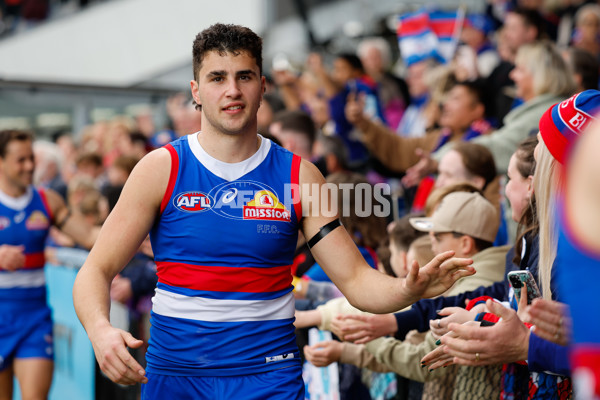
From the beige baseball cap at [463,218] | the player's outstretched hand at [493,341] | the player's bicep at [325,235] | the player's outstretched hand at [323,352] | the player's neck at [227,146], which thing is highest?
the player's neck at [227,146]

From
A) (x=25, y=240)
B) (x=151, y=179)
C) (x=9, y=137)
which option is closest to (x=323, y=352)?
(x=151, y=179)

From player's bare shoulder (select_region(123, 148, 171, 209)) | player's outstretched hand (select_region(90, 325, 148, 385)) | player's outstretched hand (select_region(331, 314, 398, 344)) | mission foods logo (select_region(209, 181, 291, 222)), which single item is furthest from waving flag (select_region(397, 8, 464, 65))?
player's outstretched hand (select_region(90, 325, 148, 385))

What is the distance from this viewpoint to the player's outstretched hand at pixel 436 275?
3014mm

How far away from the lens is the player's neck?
11.2ft

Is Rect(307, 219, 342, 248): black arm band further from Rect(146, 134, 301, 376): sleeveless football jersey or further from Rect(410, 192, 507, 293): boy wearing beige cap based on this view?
Rect(410, 192, 507, 293): boy wearing beige cap

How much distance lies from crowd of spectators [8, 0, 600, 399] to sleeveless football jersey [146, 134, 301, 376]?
1.92ft

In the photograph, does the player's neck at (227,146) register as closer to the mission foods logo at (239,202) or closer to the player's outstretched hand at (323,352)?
the mission foods logo at (239,202)

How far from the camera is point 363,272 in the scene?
131 inches

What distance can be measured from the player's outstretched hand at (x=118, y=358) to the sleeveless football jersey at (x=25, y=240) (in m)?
3.39

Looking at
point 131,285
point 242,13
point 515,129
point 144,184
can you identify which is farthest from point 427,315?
point 242,13

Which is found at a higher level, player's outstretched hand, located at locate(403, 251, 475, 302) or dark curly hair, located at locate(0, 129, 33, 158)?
dark curly hair, located at locate(0, 129, 33, 158)

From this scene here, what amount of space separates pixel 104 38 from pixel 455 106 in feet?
48.1

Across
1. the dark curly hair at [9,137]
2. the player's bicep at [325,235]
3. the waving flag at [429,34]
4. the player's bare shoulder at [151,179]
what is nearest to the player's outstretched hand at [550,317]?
the player's bicep at [325,235]

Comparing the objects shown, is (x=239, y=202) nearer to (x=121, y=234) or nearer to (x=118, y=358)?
(x=121, y=234)
